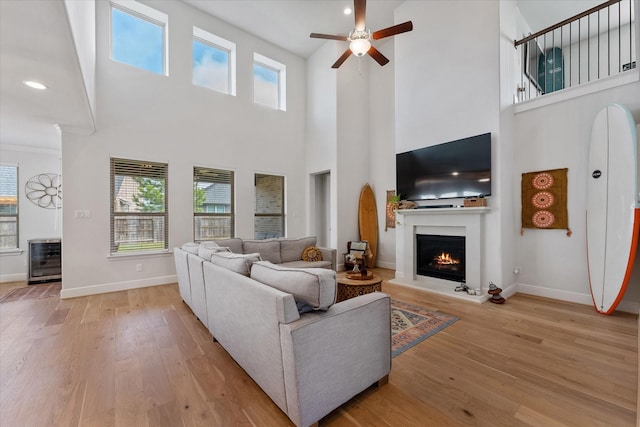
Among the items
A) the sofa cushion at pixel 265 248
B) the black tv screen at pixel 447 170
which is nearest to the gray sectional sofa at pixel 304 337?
the sofa cushion at pixel 265 248

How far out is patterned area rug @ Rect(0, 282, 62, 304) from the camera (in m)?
3.88

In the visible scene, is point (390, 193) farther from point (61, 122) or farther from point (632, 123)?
point (61, 122)

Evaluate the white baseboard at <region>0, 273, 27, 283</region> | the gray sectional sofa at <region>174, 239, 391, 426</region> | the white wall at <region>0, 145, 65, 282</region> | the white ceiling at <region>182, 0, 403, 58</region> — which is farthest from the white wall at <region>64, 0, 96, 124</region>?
the white baseboard at <region>0, 273, 27, 283</region>

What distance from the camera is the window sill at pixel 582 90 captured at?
3.08 metres

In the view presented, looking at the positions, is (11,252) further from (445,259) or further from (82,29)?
(445,259)

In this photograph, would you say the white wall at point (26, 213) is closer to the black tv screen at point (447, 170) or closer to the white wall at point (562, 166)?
the black tv screen at point (447, 170)

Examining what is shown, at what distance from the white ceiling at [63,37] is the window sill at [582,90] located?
223 cm

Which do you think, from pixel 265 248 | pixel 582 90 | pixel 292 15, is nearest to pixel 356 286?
pixel 265 248

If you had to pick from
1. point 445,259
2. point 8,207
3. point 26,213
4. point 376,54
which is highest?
point 376,54

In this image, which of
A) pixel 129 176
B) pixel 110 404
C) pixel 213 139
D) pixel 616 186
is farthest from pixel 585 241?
pixel 129 176

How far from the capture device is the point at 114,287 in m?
4.18

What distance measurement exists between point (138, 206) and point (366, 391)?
453 cm

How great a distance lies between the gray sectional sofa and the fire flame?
2.79m

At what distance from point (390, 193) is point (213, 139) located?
3.85m
